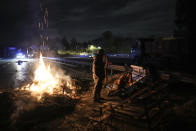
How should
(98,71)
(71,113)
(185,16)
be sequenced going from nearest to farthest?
(71,113) < (98,71) < (185,16)

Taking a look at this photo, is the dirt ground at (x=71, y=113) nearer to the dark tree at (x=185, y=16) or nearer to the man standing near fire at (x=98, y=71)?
the man standing near fire at (x=98, y=71)

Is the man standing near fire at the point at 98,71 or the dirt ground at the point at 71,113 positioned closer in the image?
the dirt ground at the point at 71,113

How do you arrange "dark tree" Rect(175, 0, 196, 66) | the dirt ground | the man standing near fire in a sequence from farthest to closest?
1. "dark tree" Rect(175, 0, 196, 66)
2. the man standing near fire
3. the dirt ground

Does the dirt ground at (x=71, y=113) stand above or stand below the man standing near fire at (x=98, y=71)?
below

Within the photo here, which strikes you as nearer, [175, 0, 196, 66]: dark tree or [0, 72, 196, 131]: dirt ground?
[0, 72, 196, 131]: dirt ground

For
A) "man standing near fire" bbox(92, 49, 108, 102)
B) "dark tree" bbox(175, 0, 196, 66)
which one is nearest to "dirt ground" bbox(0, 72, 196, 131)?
"man standing near fire" bbox(92, 49, 108, 102)

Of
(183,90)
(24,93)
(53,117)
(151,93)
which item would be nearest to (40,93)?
(24,93)

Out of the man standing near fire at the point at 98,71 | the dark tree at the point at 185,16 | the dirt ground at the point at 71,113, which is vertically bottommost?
the dirt ground at the point at 71,113

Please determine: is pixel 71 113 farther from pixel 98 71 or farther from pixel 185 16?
pixel 185 16

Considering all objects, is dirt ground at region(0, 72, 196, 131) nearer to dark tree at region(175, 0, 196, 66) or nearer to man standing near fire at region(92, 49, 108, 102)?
man standing near fire at region(92, 49, 108, 102)

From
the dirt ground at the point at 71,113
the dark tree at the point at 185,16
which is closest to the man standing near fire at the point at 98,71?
the dirt ground at the point at 71,113

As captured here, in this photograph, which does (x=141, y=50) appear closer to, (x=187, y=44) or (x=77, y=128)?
(x=187, y=44)

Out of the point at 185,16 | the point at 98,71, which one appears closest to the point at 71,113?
the point at 98,71

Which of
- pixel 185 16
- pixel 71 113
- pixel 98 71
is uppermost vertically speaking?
pixel 185 16
